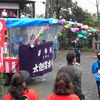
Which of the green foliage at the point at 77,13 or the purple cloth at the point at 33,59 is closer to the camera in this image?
the purple cloth at the point at 33,59

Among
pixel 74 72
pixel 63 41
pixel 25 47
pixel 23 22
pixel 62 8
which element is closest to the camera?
pixel 74 72

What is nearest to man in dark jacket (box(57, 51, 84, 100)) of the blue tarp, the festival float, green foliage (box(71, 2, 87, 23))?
the festival float

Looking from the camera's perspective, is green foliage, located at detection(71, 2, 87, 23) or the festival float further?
green foliage, located at detection(71, 2, 87, 23)

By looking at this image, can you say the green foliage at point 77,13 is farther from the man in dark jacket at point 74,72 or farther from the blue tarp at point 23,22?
the man in dark jacket at point 74,72

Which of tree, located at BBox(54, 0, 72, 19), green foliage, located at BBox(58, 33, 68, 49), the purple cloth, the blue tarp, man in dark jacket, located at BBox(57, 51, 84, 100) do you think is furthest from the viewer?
tree, located at BBox(54, 0, 72, 19)

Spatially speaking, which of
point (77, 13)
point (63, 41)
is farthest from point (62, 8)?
point (63, 41)

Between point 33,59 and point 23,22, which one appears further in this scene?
point 23,22

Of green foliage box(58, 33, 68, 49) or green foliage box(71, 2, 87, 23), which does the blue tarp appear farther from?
green foliage box(71, 2, 87, 23)

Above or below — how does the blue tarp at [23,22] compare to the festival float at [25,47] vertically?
above

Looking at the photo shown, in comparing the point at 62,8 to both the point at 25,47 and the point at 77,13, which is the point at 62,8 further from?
the point at 25,47

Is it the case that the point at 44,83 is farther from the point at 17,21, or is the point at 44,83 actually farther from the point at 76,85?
the point at 76,85

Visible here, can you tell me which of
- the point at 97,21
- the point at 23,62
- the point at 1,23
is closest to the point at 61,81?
the point at 1,23

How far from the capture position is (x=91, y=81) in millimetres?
7012

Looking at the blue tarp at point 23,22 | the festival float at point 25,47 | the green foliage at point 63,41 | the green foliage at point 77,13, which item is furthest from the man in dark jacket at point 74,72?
the green foliage at point 77,13
